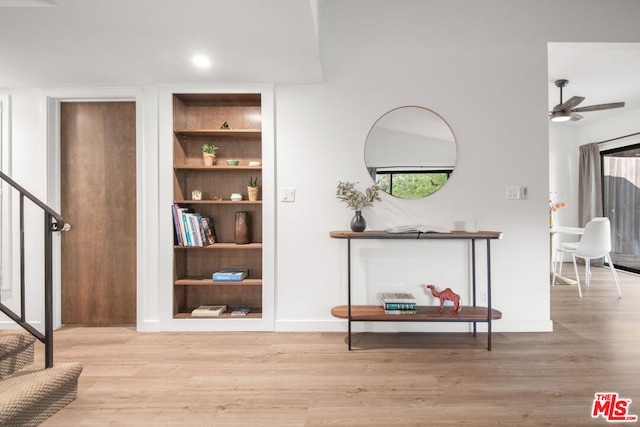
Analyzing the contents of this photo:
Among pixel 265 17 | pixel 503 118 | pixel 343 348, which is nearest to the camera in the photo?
pixel 265 17

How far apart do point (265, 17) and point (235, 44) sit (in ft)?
1.25

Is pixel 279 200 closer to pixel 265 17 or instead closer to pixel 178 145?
pixel 178 145

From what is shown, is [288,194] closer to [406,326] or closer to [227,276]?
[227,276]

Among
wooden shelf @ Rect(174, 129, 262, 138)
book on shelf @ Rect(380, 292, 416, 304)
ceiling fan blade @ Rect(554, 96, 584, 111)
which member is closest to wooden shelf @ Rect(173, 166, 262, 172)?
wooden shelf @ Rect(174, 129, 262, 138)

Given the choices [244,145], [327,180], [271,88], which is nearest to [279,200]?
[327,180]

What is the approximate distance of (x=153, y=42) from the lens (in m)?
2.15

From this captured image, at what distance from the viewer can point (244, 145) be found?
121 inches

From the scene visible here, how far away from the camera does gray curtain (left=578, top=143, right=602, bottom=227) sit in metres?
5.93

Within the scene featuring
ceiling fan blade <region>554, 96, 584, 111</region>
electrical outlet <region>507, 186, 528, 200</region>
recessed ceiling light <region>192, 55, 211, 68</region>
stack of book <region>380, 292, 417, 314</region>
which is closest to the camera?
recessed ceiling light <region>192, 55, 211, 68</region>

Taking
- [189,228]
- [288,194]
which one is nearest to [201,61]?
[288,194]

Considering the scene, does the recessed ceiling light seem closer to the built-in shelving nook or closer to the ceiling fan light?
the built-in shelving nook

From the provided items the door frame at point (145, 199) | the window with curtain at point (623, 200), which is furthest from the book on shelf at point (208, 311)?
the window with curtain at point (623, 200)

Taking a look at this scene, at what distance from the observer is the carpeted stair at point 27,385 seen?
1532mm

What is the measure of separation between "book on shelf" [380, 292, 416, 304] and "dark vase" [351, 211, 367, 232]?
1.82ft
